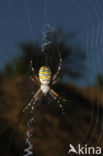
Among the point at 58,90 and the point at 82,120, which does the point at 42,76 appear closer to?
the point at 58,90

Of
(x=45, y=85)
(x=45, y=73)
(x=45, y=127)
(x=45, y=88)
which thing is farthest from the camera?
(x=45, y=127)

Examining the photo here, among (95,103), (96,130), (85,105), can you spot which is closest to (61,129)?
(96,130)

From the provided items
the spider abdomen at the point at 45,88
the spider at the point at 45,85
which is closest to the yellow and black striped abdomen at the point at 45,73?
the spider at the point at 45,85

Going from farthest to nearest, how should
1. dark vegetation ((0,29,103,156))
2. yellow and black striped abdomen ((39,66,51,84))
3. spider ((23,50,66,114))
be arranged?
dark vegetation ((0,29,103,156)), spider ((23,50,66,114)), yellow and black striped abdomen ((39,66,51,84))

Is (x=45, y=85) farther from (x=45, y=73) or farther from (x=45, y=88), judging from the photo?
(x=45, y=73)

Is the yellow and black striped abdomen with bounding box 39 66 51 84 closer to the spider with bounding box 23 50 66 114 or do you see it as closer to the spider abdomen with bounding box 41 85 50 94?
the spider with bounding box 23 50 66 114

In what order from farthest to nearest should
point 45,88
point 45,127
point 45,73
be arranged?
1. point 45,127
2. point 45,88
3. point 45,73

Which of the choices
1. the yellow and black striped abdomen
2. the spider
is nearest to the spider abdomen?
the spider

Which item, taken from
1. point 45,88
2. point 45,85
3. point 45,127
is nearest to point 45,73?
point 45,85

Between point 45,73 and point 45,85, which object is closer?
point 45,73

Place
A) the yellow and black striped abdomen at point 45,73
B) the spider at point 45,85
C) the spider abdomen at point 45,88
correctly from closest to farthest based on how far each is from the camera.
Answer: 1. the yellow and black striped abdomen at point 45,73
2. the spider at point 45,85
3. the spider abdomen at point 45,88

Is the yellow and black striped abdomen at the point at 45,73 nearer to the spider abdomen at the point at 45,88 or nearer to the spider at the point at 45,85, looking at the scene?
the spider at the point at 45,85
